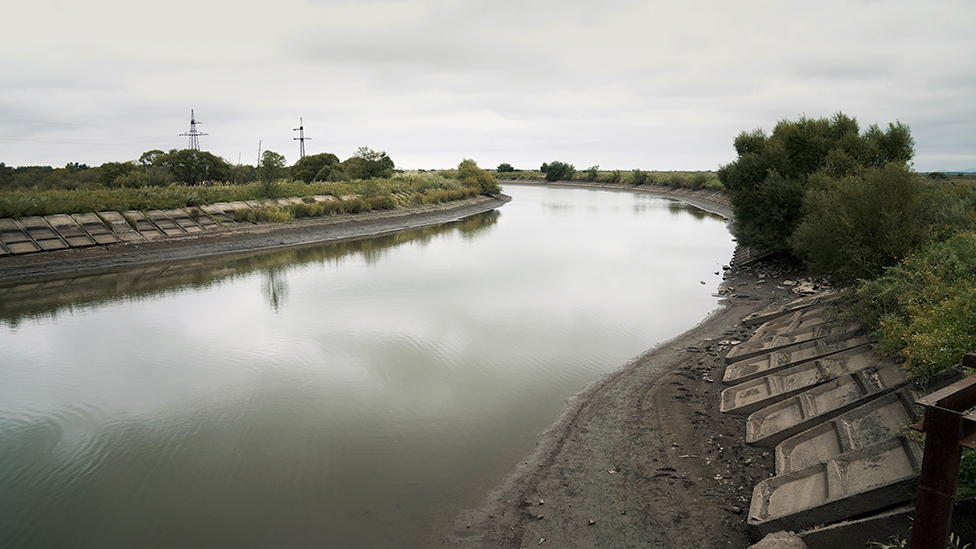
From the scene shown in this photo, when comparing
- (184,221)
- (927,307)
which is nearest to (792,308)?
(927,307)

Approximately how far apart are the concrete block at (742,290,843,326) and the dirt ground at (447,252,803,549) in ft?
9.79

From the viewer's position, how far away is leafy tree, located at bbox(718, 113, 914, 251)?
51.1 feet

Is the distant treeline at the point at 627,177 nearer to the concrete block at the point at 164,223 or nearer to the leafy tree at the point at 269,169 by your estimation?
the leafy tree at the point at 269,169

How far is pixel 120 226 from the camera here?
2164cm

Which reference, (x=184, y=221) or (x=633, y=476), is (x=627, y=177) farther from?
(x=633, y=476)

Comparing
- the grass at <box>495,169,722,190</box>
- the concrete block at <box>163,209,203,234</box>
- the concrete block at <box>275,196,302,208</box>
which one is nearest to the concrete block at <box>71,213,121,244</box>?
the concrete block at <box>163,209,203,234</box>

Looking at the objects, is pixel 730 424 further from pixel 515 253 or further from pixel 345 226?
pixel 345 226

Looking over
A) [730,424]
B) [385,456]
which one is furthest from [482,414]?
[730,424]

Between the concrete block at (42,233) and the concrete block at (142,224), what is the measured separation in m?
2.82

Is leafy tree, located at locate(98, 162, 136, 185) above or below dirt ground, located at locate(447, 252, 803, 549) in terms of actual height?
above

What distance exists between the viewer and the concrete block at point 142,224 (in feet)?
72.9

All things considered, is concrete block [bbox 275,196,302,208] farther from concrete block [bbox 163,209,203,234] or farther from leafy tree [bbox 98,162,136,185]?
leafy tree [bbox 98,162,136,185]

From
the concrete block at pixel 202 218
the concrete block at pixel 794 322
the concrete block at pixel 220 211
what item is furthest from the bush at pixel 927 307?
the concrete block at pixel 220 211

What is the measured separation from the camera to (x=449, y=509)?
551 centimetres
